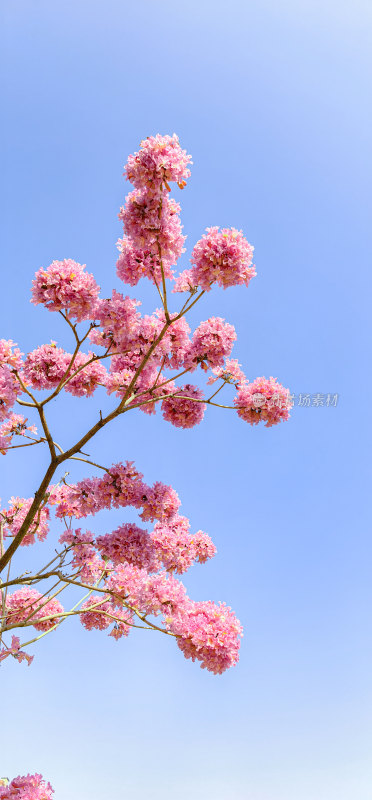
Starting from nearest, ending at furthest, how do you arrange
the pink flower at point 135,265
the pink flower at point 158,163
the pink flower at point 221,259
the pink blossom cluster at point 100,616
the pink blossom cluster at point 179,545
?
the pink flower at point 158,163, the pink flower at point 221,259, the pink flower at point 135,265, the pink blossom cluster at point 179,545, the pink blossom cluster at point 100,616

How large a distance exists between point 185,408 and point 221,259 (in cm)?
238

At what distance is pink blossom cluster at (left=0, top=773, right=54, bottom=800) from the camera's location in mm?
5723

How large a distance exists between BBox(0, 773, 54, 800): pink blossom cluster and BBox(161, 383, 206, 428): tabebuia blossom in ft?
15.5

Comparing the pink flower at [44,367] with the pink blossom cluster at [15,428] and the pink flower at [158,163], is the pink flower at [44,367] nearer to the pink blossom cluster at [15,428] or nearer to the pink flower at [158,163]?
the pink blossom cluster at [15,428]

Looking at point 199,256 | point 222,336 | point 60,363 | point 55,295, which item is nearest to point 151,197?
point 199,256

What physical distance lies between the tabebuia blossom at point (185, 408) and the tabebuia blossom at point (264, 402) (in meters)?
0.66

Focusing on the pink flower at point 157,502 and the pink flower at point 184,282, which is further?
the pink flower at point 157,502

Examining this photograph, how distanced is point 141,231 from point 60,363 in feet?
7.52

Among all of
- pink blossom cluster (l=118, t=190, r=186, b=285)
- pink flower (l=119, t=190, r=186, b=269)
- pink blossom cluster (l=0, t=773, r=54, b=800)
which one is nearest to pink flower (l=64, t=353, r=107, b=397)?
pink blossom cluster (l=118, t=190, r=186, b=285)

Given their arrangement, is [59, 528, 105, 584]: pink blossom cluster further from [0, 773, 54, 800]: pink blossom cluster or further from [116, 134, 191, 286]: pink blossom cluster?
[116, 134, 191, 286]: pink blossom cluster

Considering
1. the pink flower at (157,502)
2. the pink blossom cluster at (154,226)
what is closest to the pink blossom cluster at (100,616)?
the pink flower at (157,502)

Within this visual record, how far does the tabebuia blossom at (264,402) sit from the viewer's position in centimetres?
675

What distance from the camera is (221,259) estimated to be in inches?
225

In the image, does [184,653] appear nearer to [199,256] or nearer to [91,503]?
[91,503]
